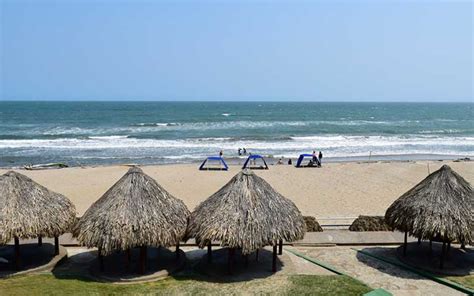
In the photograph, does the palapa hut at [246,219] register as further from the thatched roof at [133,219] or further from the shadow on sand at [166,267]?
the thatched roof at [133,219]

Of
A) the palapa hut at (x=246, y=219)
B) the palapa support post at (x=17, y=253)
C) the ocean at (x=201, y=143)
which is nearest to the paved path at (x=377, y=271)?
the palapa hut at (x=246, y=219)

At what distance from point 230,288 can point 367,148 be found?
35690 mm

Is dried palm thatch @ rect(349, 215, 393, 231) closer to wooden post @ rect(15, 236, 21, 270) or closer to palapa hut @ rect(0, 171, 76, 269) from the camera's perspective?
palapa hut @ rect(0, 171, 76, 269)

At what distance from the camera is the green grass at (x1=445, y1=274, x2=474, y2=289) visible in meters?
10.6

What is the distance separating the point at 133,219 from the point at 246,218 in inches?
107

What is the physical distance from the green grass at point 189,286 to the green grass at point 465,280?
2.30 m

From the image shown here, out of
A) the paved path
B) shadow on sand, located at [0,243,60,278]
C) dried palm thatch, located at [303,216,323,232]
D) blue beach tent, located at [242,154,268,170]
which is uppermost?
blue beach tent, located at [242,154,268,170]

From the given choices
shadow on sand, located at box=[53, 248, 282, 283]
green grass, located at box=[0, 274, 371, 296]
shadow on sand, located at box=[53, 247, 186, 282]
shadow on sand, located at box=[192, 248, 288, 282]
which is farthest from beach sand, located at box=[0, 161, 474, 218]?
green grass, located at box=[0, 274, 371, 296]

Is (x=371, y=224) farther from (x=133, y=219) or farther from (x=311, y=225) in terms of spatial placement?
(x=133, y=219)

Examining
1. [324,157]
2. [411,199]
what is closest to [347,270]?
[411,199]

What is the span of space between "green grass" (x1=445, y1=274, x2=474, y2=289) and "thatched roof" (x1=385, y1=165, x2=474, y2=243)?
35.1 inches

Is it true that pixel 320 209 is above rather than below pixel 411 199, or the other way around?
below

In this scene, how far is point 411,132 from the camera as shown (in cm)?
5972

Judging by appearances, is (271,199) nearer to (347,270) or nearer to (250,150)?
(347,270)
